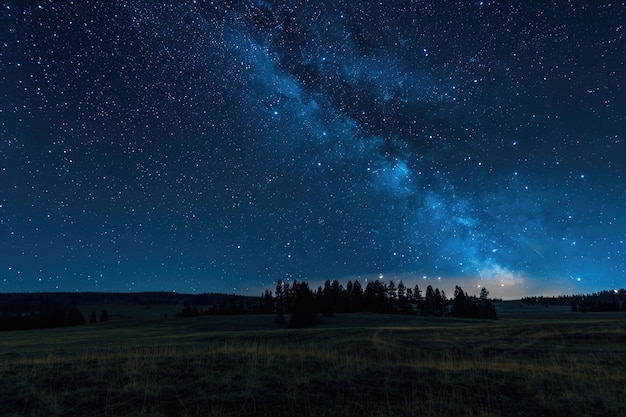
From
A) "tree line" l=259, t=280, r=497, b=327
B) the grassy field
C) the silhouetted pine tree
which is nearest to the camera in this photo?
the grassy field

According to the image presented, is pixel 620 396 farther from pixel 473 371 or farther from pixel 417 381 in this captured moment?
pixel 417 381

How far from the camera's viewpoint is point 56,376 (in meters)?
8.07

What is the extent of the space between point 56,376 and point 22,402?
1.76m

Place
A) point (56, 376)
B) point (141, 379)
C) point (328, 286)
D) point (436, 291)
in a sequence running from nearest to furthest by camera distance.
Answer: point (141, 379) → point (56, 376) → point (328, 286) → point (436, 291)

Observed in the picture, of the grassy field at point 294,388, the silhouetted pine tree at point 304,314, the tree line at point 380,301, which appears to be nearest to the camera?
the grassy field at point 294,388

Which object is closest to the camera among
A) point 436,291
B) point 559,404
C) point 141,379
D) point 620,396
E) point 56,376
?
point 559,404

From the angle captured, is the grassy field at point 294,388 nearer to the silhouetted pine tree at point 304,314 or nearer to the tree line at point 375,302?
the silhouetted pine tree at point 304,314

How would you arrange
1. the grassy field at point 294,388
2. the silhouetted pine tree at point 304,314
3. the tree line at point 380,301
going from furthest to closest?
the tree line at point 380,301
the silhouetted pine tree at point 304,314
the grassy field at point 294,388

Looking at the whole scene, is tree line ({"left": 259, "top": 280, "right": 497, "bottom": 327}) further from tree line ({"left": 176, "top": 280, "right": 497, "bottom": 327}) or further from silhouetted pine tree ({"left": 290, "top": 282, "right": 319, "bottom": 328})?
silhouetted pine tree ({"left": 290, "top": 282, "right": 319, "bottom": 328})

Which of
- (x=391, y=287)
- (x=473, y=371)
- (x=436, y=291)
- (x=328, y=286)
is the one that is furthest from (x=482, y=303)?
(x=473, y=371)

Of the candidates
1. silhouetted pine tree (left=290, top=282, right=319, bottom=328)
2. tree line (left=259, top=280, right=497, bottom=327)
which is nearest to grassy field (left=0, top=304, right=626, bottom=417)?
silhouetted pine tree (left=290, top=282, right=319, bottom=328)

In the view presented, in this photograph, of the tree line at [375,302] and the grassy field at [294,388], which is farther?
the tree line at [375,302]

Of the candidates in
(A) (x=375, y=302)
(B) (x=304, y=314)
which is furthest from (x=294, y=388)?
(A) (x=375, y=302)

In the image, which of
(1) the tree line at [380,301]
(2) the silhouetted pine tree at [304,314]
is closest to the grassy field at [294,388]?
(2) the silhouetted pine tree at [304,314]
